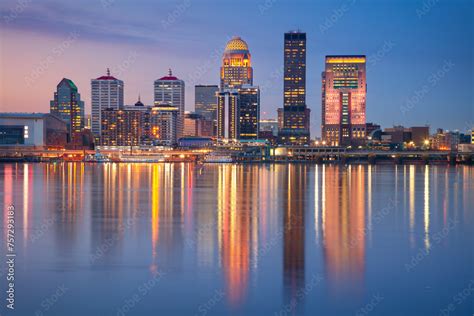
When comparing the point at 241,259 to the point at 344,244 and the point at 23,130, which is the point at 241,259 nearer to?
the point at 344,244

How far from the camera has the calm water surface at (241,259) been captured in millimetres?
16594

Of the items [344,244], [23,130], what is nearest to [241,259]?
[344,244]

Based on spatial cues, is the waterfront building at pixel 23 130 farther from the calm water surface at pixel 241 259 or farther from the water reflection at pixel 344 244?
the water reflection at pixel 344 244

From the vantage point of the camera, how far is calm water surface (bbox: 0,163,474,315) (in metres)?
16.6

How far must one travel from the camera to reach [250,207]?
37.2m

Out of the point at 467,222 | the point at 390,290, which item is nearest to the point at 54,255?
the point at 390,290

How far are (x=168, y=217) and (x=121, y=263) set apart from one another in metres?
11.5

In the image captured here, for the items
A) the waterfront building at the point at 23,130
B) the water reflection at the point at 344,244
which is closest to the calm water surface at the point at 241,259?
the water reflection at the point at 344,244

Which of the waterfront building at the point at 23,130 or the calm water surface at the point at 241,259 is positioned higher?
the waterfront building at the point at 23,130

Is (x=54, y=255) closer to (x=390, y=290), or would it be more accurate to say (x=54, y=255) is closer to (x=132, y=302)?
(x=132, y=302)

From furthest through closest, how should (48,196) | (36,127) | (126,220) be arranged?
(36,127) < (48,196) < (126,220)

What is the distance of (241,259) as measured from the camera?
839 inches

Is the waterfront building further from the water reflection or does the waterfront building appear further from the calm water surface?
the water reflection

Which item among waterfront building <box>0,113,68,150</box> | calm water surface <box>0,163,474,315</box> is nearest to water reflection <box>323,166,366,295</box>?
calm water surface <box>0,163,474,315</box>
